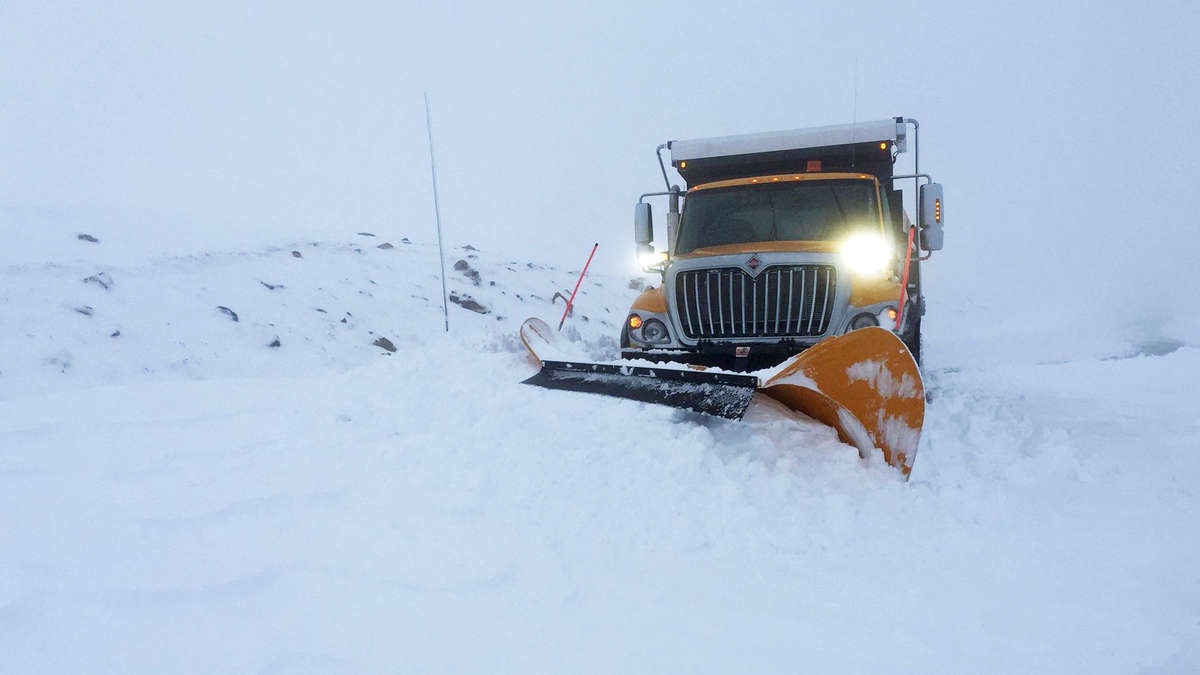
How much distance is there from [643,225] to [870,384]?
3.74 meters

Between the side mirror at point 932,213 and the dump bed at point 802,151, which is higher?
the dump bed at point 802,151

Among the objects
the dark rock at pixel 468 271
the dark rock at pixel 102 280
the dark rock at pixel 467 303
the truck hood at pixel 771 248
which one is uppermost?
the truck hood at pixel 771 248

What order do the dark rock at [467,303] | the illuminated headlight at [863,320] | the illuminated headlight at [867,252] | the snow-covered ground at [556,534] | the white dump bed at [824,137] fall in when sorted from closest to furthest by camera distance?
the snow-covered ground at [556,534]
the illuminated headlight at [863,320]
the illuminated headlight at [867,252]
the white dump bed at [824,137]
the dark rock at [467,303]

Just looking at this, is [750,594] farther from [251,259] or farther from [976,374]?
[251,259]

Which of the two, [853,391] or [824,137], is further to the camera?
[824,137]

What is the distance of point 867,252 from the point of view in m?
5.85

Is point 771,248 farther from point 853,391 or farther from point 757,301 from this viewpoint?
point 853,391

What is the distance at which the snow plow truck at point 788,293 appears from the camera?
3.70m

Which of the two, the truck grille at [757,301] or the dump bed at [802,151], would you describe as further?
the dump bed at [802,151]

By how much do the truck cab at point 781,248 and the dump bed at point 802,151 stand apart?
0.03 feet

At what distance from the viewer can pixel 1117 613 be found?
250 cm

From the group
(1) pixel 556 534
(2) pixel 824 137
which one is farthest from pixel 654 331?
(1) pixel 556 534

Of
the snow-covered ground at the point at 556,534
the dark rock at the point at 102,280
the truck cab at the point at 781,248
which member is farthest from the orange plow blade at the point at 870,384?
Result: the dark rock at the point at 102,280

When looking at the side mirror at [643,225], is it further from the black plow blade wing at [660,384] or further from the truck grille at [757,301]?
the black plow blade wing at [660,384]
